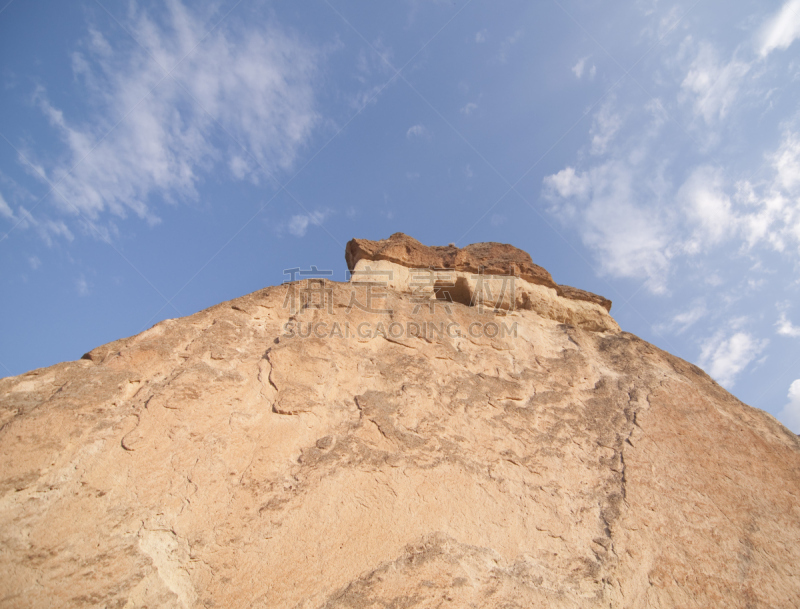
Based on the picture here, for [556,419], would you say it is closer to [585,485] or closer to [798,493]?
[585,485]

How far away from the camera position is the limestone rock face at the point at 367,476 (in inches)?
136

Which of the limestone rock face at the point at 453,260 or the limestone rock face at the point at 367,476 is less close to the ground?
the limestone rock face at the point at 453,260

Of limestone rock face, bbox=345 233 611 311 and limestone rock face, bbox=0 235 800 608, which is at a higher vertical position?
limestone rock face, bbox=345 233 611 311

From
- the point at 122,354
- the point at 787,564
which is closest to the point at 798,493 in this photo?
the point at 787,564

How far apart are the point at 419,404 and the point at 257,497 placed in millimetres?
2061

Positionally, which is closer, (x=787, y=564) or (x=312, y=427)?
(x=787, y=564)

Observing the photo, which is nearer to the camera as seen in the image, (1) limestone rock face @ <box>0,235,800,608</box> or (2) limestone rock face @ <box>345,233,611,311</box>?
(1) limestone rock face @ <box>0,235,800,608</box>

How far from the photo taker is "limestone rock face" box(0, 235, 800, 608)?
11.3 ft

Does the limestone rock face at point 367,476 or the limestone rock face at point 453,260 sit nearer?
the limestone rock face at point 367,476

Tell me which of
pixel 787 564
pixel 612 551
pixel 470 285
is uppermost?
pixel 470 285

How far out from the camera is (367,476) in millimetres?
4289

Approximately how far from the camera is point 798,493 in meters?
5.04

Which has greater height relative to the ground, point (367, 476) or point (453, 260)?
point (453, 260)

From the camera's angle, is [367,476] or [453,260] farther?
[453,260]
